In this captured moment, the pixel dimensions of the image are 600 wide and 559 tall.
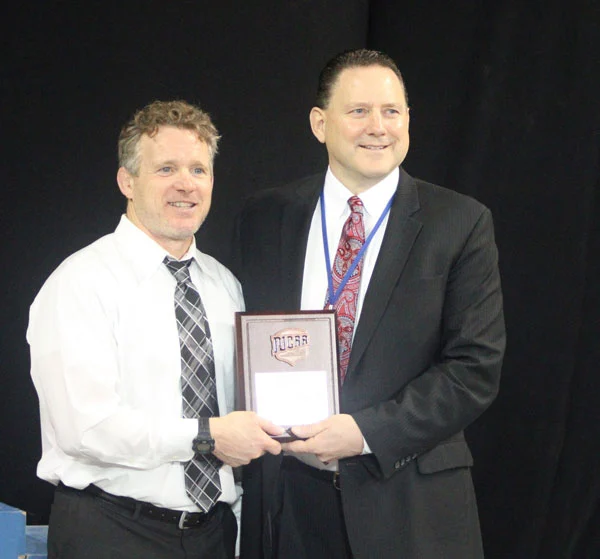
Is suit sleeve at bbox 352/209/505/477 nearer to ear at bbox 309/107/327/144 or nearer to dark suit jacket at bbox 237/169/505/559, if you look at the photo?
dark suit jacket at bbox 237/169/505/559

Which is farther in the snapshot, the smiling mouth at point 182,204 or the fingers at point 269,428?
the smiling mouth at point 182,204

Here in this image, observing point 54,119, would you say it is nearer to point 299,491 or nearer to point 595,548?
point 299,491

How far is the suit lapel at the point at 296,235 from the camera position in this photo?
278 centimetres

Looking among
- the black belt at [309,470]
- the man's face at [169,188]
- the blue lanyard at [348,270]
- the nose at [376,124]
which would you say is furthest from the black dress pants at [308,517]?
the nose at [376,124]

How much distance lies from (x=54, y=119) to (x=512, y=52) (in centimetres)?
161

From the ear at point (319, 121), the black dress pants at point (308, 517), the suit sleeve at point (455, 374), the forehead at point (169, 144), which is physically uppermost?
the ear at point (319, 121)

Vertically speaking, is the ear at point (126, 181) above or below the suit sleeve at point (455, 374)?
above

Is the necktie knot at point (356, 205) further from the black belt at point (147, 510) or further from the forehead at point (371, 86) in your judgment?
the black belt at point (147, 510)

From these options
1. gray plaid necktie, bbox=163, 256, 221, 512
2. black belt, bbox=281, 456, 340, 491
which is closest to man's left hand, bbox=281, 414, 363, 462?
black belt, bbox=281, 456, 340, 491

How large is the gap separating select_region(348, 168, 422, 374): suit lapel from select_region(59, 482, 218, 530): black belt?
55 centimetres

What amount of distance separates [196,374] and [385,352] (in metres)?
0.48

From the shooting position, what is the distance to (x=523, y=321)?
11.8ft

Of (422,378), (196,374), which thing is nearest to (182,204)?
(196,374)

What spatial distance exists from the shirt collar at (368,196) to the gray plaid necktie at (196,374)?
457 mm
